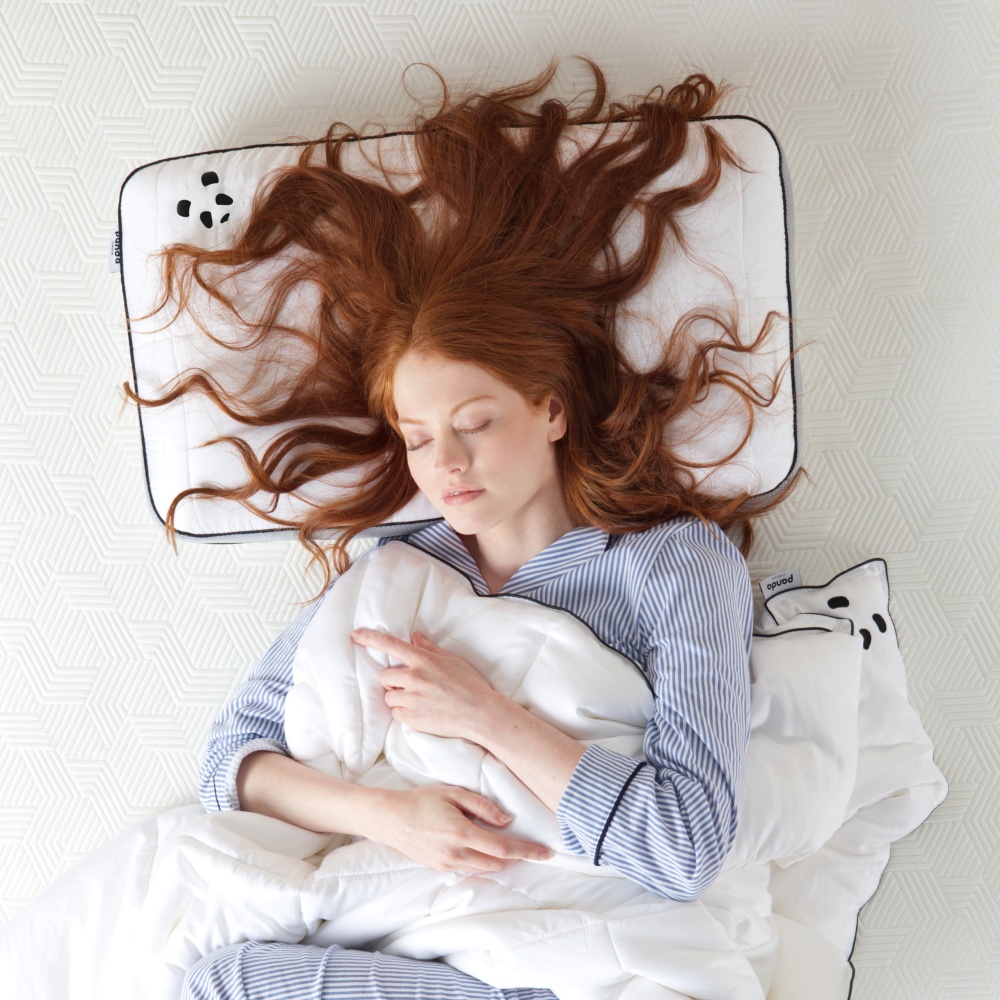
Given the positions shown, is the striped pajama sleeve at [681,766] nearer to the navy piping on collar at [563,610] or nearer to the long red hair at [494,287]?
the navy piping on collar at [563,610]


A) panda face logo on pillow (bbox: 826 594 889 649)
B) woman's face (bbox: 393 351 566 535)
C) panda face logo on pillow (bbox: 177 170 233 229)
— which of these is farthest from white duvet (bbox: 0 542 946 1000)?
panda face logo on pillow (bbox: 177 170 233 229)

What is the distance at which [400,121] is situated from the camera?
1266mm

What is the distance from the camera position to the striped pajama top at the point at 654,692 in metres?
0.94

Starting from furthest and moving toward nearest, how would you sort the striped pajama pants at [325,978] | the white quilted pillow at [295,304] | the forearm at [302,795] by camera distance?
the white quilted pillow at [295,304] → the forearm at [302,795] → the striped pajama pants at [325,978]

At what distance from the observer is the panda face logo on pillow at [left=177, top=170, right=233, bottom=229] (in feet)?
3.89

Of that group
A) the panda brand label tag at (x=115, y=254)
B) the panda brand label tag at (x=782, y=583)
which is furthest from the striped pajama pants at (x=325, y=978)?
the panda brand label tag at (x=115, y=254)

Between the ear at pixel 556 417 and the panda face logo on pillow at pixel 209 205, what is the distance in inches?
19.1

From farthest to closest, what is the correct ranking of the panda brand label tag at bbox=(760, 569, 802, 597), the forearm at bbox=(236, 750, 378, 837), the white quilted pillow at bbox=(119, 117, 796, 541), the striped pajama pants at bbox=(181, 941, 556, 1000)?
the panda brand label tag at bbox=(760, 569, 802, 597), the white quilted pillow at bbox=(119, 117, 796, 541), the forearm at bbox=(236, 750, 378, 837), the striped pajama pants at bbox=(181, 941, 556, 1000)

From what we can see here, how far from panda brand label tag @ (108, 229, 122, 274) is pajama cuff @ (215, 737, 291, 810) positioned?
2.10 feet

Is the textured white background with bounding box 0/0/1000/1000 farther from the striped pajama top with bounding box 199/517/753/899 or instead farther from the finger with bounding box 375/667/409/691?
the finger with bounding box 375/667/409/691

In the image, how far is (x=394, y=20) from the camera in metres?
1.27

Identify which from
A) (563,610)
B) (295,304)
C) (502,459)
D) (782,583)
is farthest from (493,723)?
(295,304)

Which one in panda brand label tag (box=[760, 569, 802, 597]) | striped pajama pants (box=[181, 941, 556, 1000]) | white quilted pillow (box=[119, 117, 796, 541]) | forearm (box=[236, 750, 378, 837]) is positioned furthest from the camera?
panda brand label tag (box=[760, 569, 802, 597])

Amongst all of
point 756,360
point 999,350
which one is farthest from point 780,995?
point 999,350
